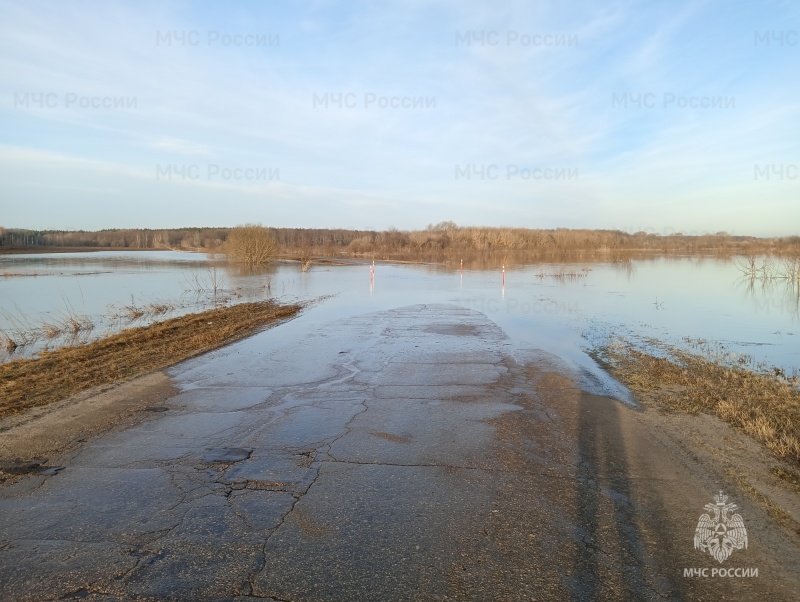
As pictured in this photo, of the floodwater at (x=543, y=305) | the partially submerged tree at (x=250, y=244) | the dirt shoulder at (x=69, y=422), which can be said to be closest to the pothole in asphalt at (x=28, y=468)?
the dirt shoulder at (x=69, y=422)

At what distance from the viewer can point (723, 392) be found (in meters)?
8.35

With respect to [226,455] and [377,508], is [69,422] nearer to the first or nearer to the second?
[226,455]

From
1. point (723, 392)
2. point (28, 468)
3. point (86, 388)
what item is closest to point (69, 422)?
point (28, 468)

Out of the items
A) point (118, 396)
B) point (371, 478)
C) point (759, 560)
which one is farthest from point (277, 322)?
point (759, 560)

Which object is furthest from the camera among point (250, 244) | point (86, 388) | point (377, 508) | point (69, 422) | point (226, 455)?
point (250, 244)

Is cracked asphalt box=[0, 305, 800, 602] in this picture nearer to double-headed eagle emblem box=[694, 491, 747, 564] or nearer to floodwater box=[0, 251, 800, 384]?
double-headed eagle emblem box=[694, 491, 747, 564]

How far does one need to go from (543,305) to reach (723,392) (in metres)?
13.1

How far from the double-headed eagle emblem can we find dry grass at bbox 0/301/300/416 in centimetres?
819

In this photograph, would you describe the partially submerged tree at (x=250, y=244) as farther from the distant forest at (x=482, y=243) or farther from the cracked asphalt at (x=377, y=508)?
the cracked asphalt at (x=377, y=508)

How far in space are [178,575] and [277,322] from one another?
44.9 feet

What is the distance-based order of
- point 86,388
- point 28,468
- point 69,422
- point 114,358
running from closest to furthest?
1. point 28,468
2. point 69,422
3. point 86,388
4. point 114,358

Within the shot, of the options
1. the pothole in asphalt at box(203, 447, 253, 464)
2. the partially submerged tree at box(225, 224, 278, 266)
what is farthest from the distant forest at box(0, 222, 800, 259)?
the pothole in asphalt at box(203, 447, 253, 464)

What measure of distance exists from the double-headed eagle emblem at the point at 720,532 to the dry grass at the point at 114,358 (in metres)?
8.19

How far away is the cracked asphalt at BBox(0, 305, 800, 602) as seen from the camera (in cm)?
340
